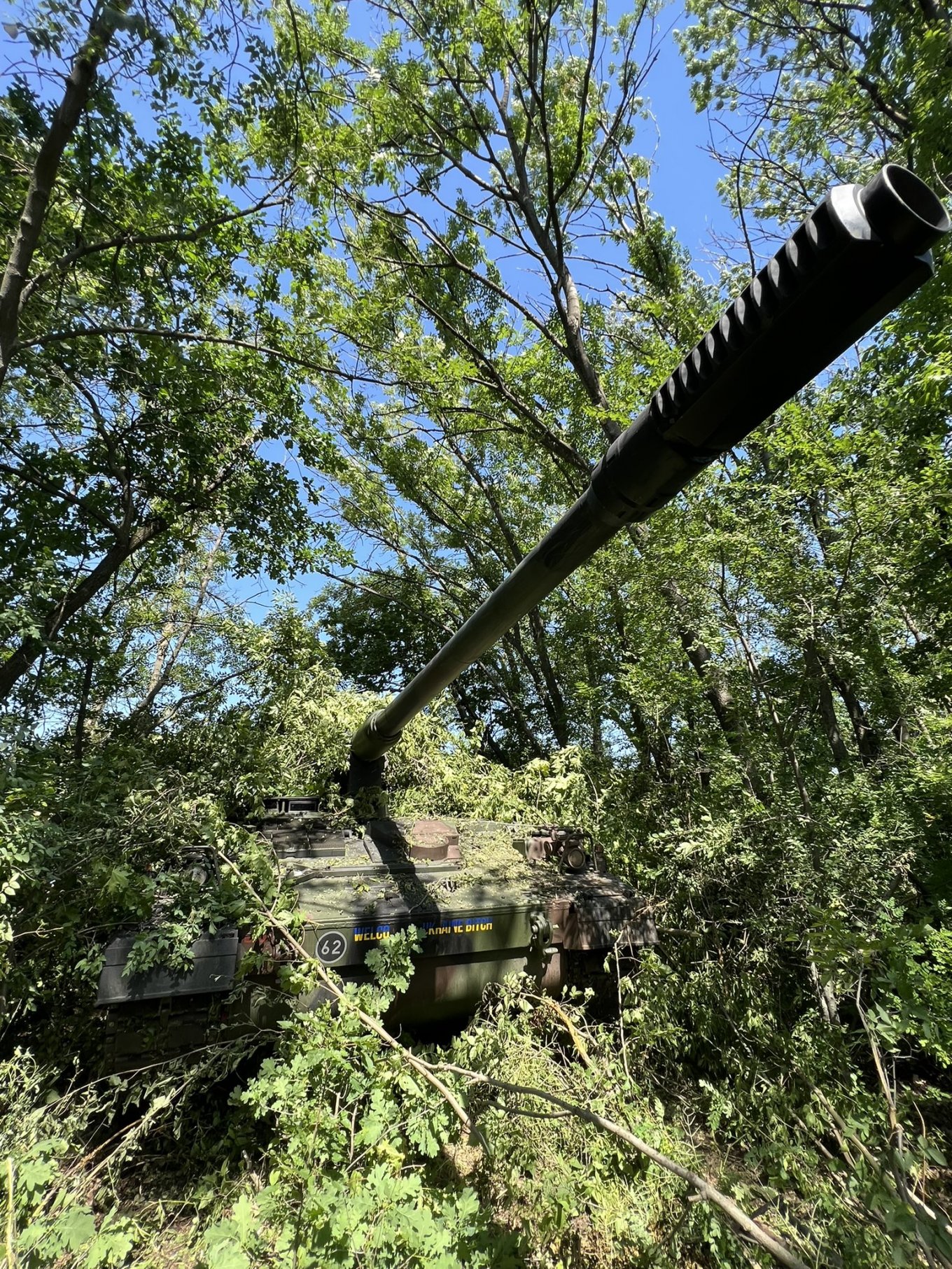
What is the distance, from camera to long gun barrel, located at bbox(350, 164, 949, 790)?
39.8 inches

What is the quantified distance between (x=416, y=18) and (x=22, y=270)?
7120 millimetres

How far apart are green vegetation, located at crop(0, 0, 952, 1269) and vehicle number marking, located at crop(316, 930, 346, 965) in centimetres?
20

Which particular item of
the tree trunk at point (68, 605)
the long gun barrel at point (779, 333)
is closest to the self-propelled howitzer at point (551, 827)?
the long gun barrel at point (779, 333)

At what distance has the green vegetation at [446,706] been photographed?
2.44m

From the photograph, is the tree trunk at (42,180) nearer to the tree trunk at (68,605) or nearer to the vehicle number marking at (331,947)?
the tree trunk at (68,605)

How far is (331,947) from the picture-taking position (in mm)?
3127

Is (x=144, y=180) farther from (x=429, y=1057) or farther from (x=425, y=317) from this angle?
(x=429, y=1057)

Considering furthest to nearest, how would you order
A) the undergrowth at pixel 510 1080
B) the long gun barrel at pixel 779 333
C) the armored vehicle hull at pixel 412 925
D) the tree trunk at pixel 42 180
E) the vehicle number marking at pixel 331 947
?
the tree trunk at pixel 42 180
the vehicle number marking at pixel 331 947
the armored vehicle hull at pixel 412 925
the undergrowth at pixel 510 1080
the long gun barrel at pixel 779 333

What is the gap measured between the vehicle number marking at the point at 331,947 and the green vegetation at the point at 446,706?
0.20 meters

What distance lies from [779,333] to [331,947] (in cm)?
326

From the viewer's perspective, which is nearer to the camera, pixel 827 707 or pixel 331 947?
pixel 331 947

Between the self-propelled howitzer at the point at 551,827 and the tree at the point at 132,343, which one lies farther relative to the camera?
the tree at the point at 132,343

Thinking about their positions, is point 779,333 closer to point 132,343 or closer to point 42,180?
point 42,180

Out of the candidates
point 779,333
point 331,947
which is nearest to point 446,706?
point 331,947
